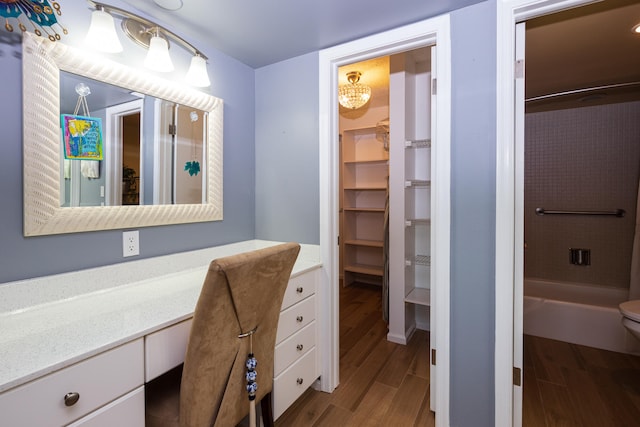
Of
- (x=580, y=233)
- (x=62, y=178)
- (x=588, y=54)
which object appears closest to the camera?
(x=62, y=178)

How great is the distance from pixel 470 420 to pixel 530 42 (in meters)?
2.32

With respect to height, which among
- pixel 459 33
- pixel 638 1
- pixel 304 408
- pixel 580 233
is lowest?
pixel 304 408

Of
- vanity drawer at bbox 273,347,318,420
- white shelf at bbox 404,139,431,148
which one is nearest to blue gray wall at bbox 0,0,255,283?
vanity drawer at bbox 273,347,318,420

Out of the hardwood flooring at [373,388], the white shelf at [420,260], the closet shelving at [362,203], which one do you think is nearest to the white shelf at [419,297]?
the white shelf at [420,260]

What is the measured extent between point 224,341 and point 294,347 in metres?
0.70

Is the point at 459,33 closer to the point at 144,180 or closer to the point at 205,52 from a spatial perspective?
the point at 205,52

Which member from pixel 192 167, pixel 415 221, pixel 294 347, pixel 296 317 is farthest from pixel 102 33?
pixel 415 221

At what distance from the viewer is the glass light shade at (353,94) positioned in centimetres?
284

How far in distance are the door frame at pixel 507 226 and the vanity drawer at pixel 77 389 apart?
1498 mm

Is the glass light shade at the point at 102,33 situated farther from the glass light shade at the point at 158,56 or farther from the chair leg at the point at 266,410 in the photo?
the chair leg at the point at 266,410

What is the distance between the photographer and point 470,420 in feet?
4.85

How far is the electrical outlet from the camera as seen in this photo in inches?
54.7

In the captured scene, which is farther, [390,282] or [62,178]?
[390,282]

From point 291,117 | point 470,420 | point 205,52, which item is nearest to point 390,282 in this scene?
point 470,420
